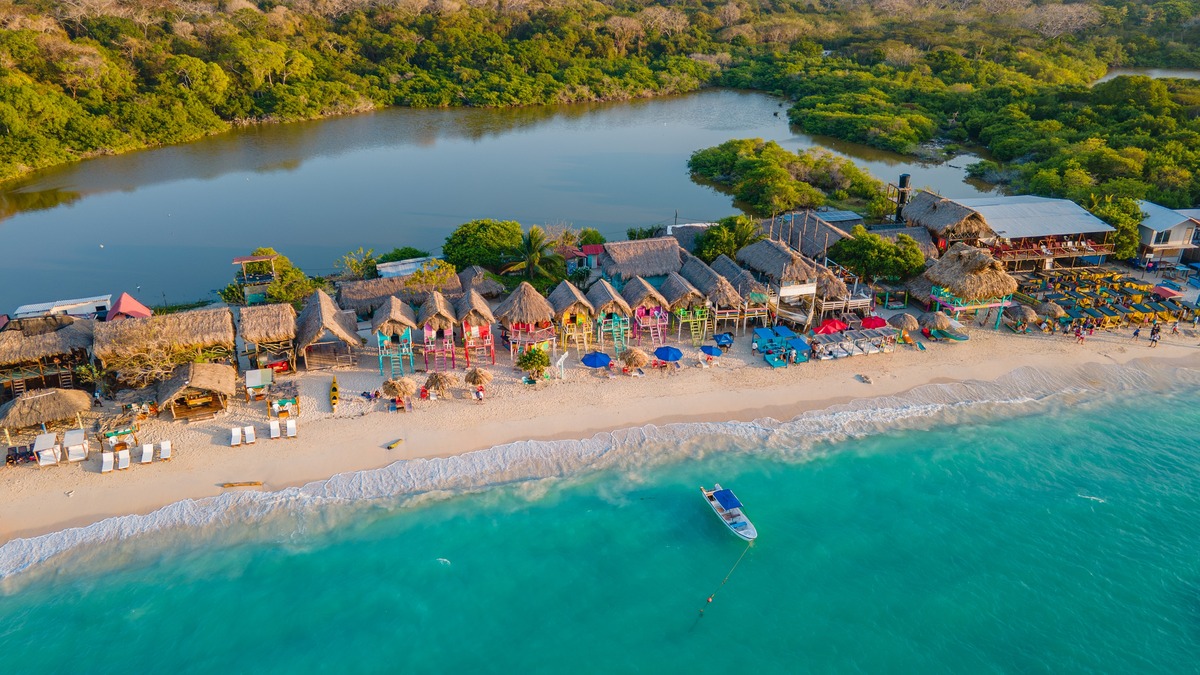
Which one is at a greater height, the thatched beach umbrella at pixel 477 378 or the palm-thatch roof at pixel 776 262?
the palm-thatch roof at pixel 776 262

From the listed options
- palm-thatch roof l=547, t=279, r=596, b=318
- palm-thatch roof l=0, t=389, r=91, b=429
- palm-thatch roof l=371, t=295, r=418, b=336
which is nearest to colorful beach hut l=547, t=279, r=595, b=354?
palm-thatch roof l=547, t=279, r=596, b=318

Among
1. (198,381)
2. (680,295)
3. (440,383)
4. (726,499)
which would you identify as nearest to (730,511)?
(726,499)

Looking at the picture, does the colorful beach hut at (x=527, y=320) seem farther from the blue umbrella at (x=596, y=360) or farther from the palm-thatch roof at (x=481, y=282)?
the palm-thatch roof at (x=481, y=282)

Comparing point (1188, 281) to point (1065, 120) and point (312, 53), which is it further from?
point (312, 53)

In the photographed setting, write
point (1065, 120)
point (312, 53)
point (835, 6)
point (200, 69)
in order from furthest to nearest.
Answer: point (835, 6)
point (312, 53)
point (200, 69)
point (1065, 120)

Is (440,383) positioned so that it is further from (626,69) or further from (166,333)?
(626,69)

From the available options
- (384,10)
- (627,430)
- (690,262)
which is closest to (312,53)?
(384,10)

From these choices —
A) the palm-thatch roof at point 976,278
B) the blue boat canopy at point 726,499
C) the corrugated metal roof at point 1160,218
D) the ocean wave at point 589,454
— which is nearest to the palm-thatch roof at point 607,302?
the ocean wave at point 589,454
